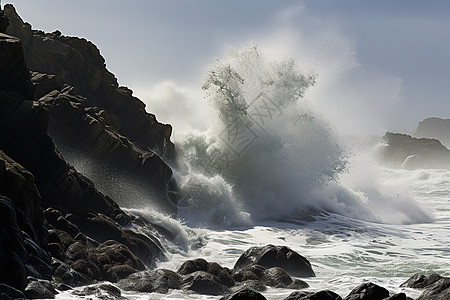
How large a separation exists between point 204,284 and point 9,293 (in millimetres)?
5552

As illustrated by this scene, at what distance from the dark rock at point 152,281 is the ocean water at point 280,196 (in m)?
4.10

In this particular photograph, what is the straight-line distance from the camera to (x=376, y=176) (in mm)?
42875

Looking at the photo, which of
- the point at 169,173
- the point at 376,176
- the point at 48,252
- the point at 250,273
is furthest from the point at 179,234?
the point at 376,176

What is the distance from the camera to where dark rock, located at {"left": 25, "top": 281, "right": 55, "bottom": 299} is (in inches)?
372

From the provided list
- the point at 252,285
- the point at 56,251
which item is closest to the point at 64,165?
the point at 56,251

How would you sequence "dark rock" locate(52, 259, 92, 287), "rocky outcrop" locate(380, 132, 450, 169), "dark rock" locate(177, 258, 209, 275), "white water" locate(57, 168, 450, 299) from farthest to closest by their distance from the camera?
"rocky outcrop" locate(380, 132, 450, 169)
"white water" locate(57, 168, 450, 299)
"dark rock" locate(177, 258, 209, 275)
"dark rock" locate(52, 259, 92, 287)

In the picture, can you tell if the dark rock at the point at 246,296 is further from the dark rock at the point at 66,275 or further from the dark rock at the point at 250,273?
the dark rock at the point at 250,273

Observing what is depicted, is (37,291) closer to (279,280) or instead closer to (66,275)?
(66,275)

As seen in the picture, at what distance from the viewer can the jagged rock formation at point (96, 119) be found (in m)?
21.6

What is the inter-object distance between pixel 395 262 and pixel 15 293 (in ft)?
44.3

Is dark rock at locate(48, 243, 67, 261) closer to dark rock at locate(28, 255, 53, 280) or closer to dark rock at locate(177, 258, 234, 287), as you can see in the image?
dark rock at locate(28, 255, 53, 280)

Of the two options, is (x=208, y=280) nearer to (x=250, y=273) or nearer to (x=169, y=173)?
(x=250, y=273)

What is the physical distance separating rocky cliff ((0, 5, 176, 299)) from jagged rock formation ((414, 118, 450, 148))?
15381cm

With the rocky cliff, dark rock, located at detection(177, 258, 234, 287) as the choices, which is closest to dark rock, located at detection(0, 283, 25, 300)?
the rocky cliff
